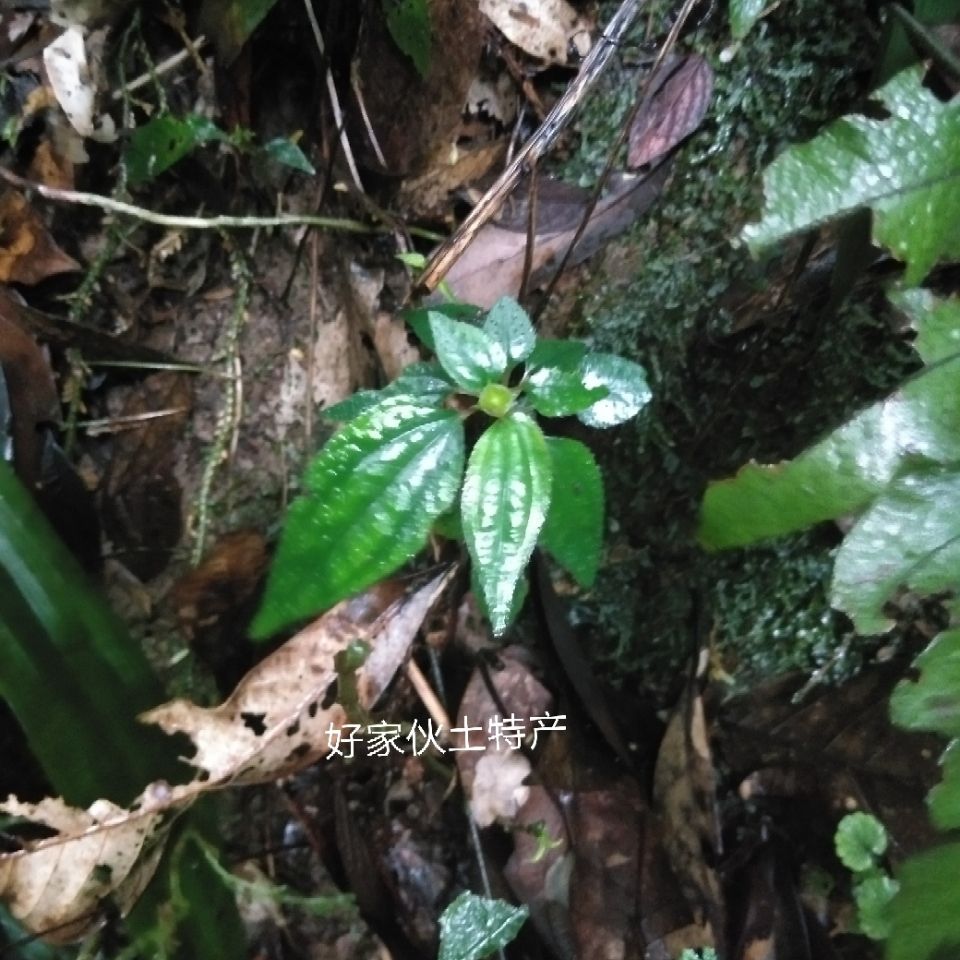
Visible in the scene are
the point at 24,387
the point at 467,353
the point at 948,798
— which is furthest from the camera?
the point at 24,387

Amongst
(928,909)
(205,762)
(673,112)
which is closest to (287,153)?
(673,112)

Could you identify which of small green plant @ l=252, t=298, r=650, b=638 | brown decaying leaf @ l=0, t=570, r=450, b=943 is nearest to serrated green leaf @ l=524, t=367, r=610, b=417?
small green plant @ l=252, t=298, r=650, b=638

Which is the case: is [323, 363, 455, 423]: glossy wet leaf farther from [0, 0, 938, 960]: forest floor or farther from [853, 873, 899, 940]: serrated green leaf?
[853, 873, 899, 940]: serrated green leaf

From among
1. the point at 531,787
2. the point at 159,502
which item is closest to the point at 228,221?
the point at 159,502

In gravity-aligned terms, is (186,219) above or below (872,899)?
above

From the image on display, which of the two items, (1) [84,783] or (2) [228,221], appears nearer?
(1) [84,783]

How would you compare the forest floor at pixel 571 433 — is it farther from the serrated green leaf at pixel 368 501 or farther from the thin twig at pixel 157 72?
the serrated green leaf at pixel 368 501

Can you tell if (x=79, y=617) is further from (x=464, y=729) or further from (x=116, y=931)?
(x=464, y=729)

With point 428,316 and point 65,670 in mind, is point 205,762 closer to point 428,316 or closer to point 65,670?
point 65,670
